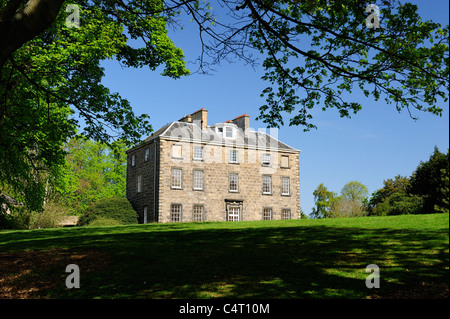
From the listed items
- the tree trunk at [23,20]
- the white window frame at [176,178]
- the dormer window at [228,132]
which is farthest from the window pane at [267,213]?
the tree trunk at [23,20]

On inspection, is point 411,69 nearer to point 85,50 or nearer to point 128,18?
point 128,18

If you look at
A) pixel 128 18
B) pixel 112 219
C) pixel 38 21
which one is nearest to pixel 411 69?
pixel 38 21

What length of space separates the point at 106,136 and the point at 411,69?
34.5 feet

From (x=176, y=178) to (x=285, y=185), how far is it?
13377 mm

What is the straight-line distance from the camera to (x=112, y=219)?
1496 inches

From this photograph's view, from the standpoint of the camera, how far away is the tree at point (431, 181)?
1464 inches

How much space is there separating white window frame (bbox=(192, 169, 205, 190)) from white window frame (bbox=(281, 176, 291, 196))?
9.89m

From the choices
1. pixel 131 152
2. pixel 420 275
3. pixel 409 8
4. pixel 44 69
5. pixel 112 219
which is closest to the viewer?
pixel 420 275

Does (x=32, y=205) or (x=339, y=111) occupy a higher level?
(x=339, y=111)

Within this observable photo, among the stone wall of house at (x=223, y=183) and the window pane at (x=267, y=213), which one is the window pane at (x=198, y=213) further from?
the window pane at (x=267, y=213)

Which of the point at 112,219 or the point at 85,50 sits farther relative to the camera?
the point at 112,219

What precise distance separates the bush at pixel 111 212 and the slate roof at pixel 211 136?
24.5 feet

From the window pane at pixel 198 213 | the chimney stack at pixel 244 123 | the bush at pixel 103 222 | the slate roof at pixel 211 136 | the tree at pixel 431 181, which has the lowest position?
the bush at pixel 103 222
